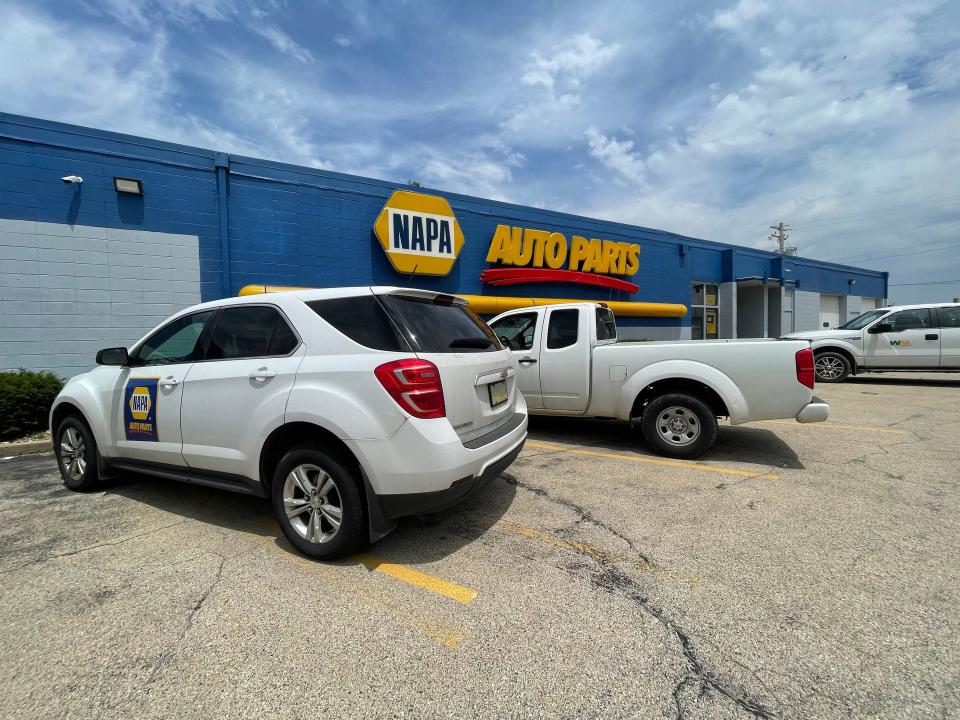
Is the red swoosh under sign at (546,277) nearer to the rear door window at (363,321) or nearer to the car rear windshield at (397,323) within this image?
the car rear windshield at (397,323)

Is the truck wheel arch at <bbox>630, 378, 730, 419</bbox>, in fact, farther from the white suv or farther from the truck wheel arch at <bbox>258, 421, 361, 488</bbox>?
the truck wheel arch at <bbox>258, 421, 361, 488</bbox>

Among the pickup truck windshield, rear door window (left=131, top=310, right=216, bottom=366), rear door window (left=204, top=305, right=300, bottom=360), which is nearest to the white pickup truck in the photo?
rear door window (left=204, top=305, right=300, bottom=360)

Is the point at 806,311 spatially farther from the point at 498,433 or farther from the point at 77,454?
the point at 77,454

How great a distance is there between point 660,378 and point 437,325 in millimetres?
3024

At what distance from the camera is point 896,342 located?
36.1 feet

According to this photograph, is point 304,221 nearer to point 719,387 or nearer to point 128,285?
point 128,285

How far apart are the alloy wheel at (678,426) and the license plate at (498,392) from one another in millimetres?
2450

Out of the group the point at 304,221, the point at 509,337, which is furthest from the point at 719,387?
the point at 304,221

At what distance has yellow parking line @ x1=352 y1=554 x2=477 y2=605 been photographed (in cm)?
265

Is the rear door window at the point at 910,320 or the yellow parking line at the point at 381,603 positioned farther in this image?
the rear door window at the point at 910,320

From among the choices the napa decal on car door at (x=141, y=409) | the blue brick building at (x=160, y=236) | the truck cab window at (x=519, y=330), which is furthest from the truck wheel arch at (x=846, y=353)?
the napa decal on car door at (x=141, y=409)

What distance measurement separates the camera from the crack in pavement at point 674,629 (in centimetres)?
187

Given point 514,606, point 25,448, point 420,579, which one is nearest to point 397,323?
point 420,579

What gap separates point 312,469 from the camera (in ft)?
9.98
